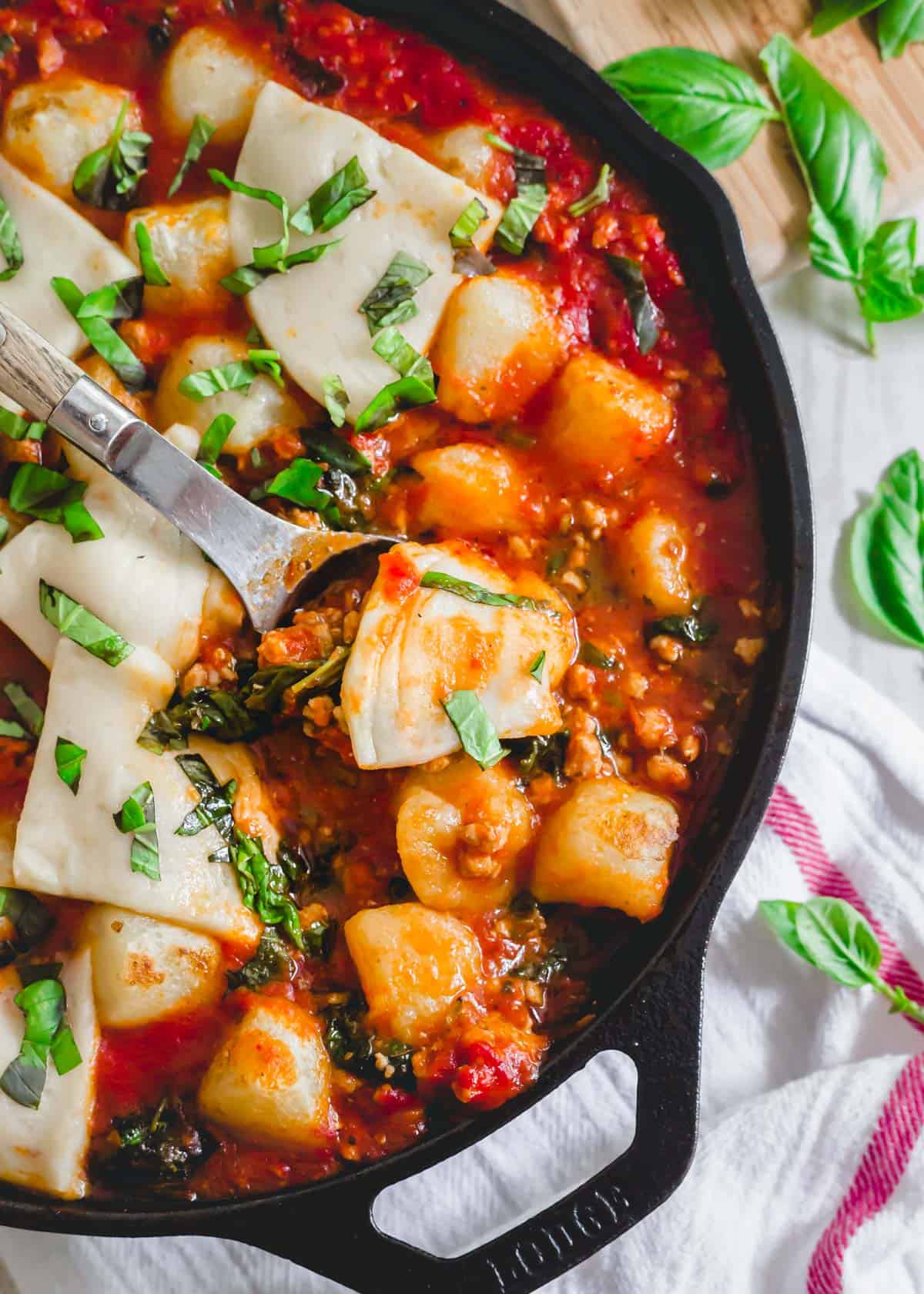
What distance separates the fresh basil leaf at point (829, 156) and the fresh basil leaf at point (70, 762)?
6.95 ft

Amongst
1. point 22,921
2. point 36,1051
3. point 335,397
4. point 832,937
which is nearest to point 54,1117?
point 36,1051

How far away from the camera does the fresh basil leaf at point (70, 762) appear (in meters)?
2.50

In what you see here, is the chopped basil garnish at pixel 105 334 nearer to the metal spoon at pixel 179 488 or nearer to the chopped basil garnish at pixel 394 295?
the metal spoon at pixel 179 488

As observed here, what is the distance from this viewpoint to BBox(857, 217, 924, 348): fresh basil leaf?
10.4 ft

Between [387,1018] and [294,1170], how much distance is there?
15.3 inches

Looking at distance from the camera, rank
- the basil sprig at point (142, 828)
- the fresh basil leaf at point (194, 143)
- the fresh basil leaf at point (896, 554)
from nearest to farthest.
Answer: the basil sprig at point (142, 828), the fresh basil leaf at point (194, 143), the fresh basil leaf at point (896, 554)

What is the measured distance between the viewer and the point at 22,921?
8.45 feet

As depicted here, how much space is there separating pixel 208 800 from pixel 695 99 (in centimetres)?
202

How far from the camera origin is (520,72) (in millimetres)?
2799

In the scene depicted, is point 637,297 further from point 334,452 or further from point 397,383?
point 334,452

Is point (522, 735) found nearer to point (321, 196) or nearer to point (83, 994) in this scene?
point (83, 994)

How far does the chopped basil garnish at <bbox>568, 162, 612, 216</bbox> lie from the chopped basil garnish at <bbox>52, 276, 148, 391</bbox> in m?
0.96

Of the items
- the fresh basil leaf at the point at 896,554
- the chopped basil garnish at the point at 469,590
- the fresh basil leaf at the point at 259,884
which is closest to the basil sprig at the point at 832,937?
the fresh basil leaf at the point at 896,554

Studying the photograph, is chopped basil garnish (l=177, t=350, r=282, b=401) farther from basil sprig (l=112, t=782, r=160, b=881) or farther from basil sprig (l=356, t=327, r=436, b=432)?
basil sprig (l=112, t=782, r=160, b=881)
